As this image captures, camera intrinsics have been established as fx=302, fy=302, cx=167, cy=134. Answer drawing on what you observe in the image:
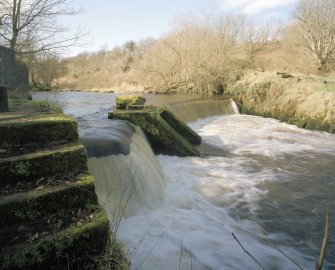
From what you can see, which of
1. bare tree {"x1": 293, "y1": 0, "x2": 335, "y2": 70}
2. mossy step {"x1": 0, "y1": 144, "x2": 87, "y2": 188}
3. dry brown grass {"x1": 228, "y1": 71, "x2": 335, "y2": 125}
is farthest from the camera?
bare tree {"x1": 293, "y1": 0, "x2": 335, "y2": 70}

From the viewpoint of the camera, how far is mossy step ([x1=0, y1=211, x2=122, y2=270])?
2797 mm

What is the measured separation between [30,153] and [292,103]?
45.6 feet

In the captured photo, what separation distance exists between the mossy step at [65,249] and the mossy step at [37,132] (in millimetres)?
1562

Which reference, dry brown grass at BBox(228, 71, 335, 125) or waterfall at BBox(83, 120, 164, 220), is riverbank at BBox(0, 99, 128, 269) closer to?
waterfall at BBox(83, 120, 164, 220)

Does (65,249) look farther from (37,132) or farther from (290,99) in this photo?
(290,99)

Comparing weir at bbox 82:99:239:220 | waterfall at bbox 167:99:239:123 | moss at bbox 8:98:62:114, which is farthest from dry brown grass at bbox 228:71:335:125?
moss at bbox 8:98:62:114

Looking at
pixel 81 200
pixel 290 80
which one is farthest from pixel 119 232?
pixel 290 80

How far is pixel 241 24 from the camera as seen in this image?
1396 inches

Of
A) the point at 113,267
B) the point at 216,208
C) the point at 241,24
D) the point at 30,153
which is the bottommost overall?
the point at 216,208

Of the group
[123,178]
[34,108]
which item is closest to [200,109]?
[34,108]

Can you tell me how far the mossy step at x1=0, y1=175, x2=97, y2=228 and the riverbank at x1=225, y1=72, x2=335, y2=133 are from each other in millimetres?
12165

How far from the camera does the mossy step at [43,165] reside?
3.55m

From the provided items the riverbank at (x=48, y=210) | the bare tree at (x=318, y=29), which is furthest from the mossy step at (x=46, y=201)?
the bare tree at (x=318, y=29)

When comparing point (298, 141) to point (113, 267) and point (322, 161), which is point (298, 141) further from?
point (113, 267)
